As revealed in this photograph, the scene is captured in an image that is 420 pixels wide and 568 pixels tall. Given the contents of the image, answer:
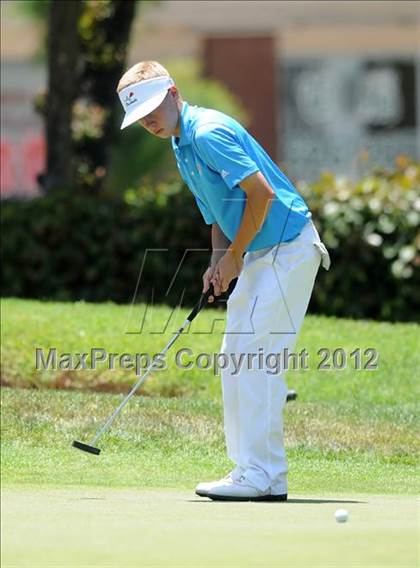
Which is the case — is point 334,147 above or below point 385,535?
below

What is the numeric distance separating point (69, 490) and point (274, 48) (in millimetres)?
29521

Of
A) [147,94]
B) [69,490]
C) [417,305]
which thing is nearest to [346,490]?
[69,490]

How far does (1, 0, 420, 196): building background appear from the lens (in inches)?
1385

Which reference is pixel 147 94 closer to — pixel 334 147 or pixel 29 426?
pixel 29 426

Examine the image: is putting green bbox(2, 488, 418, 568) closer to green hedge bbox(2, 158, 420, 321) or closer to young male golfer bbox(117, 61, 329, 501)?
young male golfer bbox(117, 61, 329, 501)

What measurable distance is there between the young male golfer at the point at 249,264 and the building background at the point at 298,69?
27.1 meters

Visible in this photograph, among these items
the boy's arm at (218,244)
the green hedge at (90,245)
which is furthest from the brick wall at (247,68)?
the boy's arm at (218,244)

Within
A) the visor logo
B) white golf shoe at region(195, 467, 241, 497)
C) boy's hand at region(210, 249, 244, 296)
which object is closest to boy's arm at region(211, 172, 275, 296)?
boy's hand at region(210, 249, 244, 296)

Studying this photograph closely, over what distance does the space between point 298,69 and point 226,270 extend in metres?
30.8

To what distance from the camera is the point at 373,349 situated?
12.1 m

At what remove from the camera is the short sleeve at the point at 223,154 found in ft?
21.9

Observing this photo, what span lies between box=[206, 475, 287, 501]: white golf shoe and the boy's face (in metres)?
1.60

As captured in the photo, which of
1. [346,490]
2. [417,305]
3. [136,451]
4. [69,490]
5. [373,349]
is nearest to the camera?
[69,490]

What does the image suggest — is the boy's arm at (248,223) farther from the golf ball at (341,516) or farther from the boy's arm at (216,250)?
the golf ball at (341,516)
